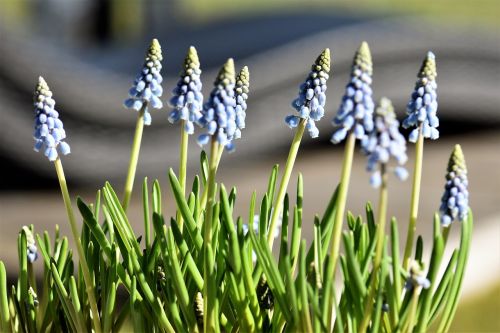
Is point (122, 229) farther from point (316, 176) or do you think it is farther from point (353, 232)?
point (316, 176)

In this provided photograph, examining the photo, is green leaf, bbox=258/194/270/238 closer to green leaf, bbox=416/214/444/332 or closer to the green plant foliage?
the green plant foliage

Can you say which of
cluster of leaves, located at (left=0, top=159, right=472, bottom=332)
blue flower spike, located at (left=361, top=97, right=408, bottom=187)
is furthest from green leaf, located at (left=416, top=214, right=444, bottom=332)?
blue flower spike, located at (left=361, top=97, right=408, bottom=187)

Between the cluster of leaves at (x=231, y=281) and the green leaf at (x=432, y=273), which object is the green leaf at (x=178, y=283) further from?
the green leaf at (x=432, y=273)

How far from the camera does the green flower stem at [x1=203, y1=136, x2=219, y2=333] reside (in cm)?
78

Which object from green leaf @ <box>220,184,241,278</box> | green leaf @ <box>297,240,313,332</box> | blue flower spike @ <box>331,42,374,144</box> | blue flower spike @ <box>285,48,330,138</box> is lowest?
green leaf @ <box>297,240,313,332</box>

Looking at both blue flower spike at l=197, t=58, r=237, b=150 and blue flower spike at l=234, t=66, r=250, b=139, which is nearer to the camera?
blue flower spike at l=197, t=58, r=237, b=150

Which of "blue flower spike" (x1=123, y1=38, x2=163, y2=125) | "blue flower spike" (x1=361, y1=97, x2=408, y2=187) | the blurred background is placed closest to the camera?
"blue flower spike" (x1=361, y1=97, x2=408, y2=187)

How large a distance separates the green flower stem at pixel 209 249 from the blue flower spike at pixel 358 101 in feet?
0.43

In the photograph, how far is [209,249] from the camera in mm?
790

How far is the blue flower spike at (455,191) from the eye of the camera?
0.77 m

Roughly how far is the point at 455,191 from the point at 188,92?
31 centimetres

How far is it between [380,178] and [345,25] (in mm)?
3560

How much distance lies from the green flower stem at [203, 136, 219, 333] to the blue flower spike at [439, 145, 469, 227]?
24 cm

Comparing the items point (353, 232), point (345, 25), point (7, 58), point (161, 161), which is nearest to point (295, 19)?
point (345, 25)
